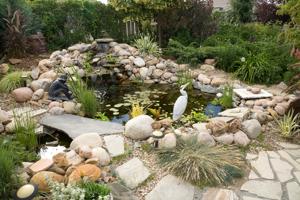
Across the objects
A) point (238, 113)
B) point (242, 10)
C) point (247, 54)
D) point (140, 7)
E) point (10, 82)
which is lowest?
point (238, 113)

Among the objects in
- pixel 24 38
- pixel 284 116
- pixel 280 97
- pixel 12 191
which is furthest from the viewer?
pixel 24 38

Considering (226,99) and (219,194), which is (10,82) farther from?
(219,194)

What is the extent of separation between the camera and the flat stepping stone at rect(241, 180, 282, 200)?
3.37 m

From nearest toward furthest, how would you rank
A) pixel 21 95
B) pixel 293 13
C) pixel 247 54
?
pixel 293 13 < pixel 21 95 < pixel 247 54

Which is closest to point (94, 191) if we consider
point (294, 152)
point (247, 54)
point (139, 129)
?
point (139, 129)

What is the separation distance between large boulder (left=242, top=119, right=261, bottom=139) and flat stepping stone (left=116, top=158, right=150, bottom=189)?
1.52m

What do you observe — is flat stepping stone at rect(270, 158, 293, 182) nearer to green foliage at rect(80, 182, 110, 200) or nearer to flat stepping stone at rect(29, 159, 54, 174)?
green foliage at rect(80, 182, 110, 200)

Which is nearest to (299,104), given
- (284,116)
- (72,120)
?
(284,116)

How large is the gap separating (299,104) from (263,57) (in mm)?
2342

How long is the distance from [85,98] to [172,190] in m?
2.40

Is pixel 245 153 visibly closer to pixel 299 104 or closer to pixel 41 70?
pixel 299 104

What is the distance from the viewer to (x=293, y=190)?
344 centimetres

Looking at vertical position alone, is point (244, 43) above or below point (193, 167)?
above

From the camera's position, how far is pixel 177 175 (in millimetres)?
Answer: 3555
